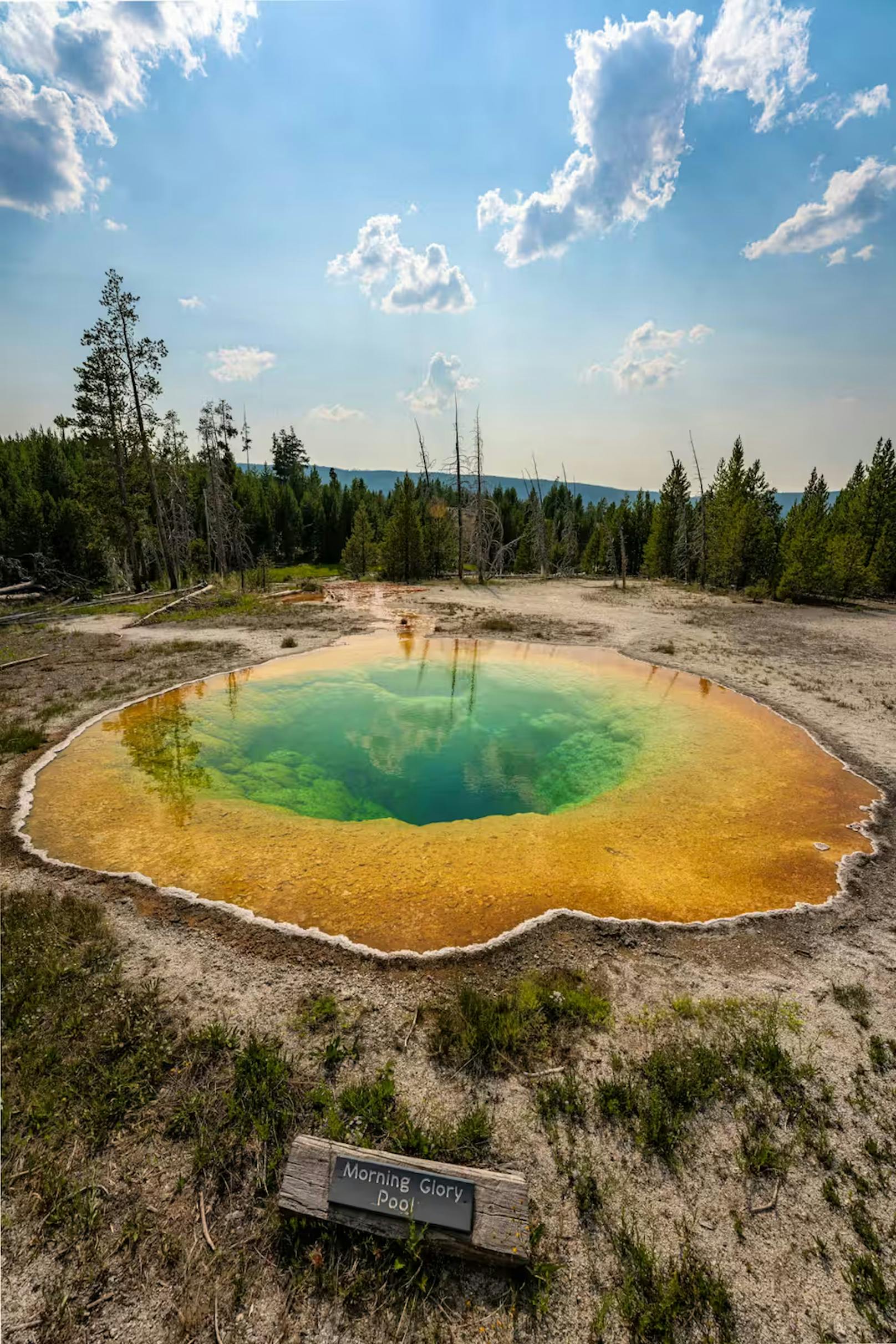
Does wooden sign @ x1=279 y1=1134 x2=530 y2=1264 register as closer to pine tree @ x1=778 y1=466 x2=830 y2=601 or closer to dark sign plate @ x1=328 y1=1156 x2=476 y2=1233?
dark sign plate @ x1=328 y1=1156 x2=476 y2=1233

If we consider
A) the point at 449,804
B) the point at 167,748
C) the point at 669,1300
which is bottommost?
the point at 449,804

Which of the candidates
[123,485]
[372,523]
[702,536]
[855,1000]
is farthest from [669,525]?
[855,1000]

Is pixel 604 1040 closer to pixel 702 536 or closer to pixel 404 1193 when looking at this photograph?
pixel 404 1193

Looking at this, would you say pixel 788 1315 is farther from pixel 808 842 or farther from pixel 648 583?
pixel 648 583

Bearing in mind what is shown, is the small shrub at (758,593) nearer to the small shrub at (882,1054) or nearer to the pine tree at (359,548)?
the pine tree at (359,548)

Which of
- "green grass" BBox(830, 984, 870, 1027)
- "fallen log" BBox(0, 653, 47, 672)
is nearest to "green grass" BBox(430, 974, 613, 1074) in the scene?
"green grass" BBox(830, 984, 870, 1027)

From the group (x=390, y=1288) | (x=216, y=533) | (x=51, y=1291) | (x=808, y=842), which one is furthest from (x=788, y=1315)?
(x=216, y=533)
